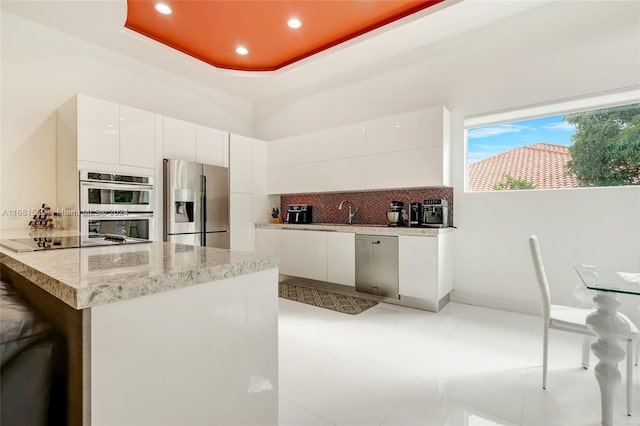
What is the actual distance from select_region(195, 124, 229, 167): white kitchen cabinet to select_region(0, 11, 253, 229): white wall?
946mm

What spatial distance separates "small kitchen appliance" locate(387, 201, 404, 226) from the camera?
3.84 meters

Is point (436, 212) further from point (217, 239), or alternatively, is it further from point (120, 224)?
point (120, 224)

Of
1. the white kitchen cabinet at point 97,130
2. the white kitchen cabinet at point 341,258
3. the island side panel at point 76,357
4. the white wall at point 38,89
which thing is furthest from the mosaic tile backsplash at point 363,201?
the island side panel at point 76,357

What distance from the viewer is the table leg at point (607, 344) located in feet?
4.87

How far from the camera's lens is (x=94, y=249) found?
1320 millimetres

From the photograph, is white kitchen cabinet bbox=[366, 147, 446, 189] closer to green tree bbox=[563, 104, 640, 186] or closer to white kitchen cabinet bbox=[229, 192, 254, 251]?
green tree bbox=[563, 104, 640, 186]

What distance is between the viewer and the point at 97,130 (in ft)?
10.2

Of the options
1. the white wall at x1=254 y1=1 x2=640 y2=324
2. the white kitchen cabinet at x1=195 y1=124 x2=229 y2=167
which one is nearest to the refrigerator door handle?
the white kitchen cabinet at x1=195 y1=124 x2=229 y2=167

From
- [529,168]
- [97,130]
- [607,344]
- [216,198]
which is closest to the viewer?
[607,344]

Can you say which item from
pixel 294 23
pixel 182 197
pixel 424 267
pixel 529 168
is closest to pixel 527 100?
pixel 529 168

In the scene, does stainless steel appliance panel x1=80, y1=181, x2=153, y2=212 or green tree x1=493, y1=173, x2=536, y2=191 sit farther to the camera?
green tree x1=493, y1=173, x2=536, y2=191

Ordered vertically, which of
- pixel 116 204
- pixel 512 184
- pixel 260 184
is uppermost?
pixel 260 184

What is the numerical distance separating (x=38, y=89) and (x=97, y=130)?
2.81ft

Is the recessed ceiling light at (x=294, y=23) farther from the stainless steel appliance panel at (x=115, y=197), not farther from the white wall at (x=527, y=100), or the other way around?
the stainless steel appliance panel at (x=115, y=197)
